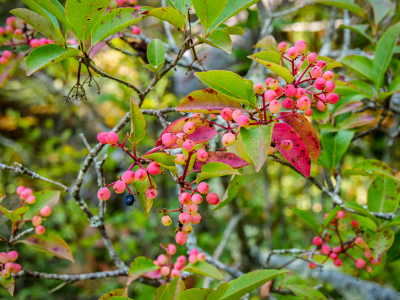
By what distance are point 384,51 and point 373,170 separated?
0.48 m

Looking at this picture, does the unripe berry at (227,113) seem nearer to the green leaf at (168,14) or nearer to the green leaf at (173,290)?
the green leaf at (168,14)

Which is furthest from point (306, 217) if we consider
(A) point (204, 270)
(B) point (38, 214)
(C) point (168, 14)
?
(B) point (38, 214)

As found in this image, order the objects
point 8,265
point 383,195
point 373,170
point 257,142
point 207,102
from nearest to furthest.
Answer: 1. point 257,142
2. point 207,102
3. point 8,265
4. point 373,170
5. point 383,195

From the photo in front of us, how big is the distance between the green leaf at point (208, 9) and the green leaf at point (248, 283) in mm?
676

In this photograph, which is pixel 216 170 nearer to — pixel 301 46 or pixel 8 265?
pixel 301 46

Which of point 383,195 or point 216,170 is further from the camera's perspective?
point 383,195

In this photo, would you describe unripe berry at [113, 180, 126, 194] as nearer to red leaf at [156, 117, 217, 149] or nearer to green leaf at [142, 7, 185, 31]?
red leaf at [156, 117, 217, 149]

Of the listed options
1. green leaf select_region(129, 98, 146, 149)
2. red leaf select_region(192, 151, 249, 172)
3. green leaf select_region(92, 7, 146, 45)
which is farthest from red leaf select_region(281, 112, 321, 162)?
green leaf select_region(92, 7, 146, 45)

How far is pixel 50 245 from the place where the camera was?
1060 mm

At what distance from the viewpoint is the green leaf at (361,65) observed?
1193 mm

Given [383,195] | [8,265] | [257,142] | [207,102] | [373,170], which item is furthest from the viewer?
[383,195]

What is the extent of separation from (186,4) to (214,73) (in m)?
0.30

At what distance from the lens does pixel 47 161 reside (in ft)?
9.76

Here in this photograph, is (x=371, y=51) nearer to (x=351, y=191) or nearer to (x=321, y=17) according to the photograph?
(x=321, y=17)
